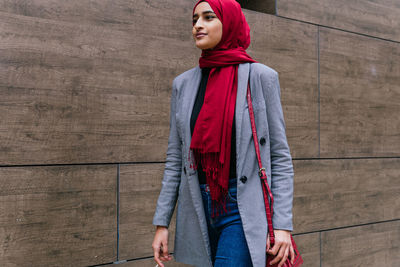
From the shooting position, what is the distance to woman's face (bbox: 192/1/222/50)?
2.04m

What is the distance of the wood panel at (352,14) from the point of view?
13.2ft

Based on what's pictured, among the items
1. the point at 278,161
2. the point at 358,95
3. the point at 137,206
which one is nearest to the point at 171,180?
the point at 278,161

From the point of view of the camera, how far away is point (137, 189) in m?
3.20

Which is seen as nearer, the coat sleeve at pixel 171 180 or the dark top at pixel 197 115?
the dark top at pixel 197 115

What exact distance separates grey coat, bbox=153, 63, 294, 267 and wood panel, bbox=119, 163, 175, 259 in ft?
3.59

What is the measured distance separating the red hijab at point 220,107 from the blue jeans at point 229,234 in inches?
1.4

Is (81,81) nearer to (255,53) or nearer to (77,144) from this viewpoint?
(77,144)

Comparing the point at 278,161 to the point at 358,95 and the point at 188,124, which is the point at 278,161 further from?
the point at 358,95

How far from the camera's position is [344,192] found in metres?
4.25

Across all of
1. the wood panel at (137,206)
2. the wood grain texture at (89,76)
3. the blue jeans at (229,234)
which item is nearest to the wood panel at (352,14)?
the wood grain texture at (89,76)

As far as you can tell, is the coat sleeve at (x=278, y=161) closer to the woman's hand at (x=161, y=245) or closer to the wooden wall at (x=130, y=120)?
the woman's hand at (x=161, y=245)

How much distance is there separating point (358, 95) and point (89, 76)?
283cm

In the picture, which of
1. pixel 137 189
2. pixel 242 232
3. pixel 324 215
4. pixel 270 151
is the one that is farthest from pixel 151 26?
pixel 324 215

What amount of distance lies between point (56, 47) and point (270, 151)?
1807mm
